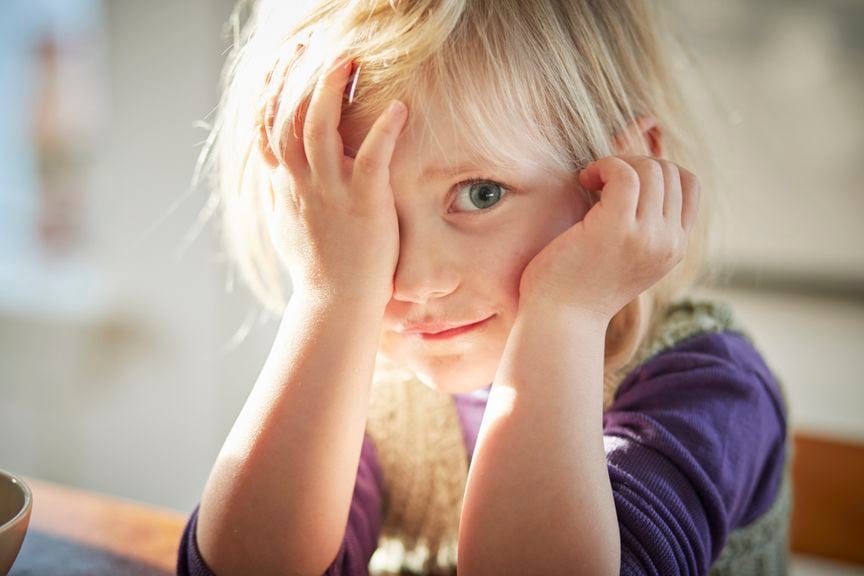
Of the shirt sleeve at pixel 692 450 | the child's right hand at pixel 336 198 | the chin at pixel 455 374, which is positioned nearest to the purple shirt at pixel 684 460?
the shirt sleeve at pixel 692 450

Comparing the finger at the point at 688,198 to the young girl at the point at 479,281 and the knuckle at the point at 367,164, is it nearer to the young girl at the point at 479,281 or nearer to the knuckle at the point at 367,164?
the young girl at the point at 479,281

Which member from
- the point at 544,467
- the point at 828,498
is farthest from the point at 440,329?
the point at 828,498

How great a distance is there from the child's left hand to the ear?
8 cm

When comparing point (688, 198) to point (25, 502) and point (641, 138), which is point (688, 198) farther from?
point (25, 502)

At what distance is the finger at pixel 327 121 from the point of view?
1.78 feet

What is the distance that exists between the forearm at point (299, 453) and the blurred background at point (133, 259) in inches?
35.7

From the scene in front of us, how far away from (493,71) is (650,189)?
0.13 meters

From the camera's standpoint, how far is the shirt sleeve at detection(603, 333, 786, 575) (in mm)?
544

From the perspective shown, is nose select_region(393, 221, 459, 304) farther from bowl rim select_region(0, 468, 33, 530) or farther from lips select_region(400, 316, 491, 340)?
bowl rim select_region(0, 468, 33, 530)

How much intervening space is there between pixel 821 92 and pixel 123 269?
1.41 m

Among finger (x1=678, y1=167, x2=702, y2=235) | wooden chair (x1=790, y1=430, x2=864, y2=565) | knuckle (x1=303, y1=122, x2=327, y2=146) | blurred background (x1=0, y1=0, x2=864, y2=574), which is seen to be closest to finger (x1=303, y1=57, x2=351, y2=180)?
knuckle (x1=303, y1=122, x2=327, y2=146)

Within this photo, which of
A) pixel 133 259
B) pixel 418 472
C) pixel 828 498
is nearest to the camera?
pixel 418 472

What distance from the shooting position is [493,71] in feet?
1.80

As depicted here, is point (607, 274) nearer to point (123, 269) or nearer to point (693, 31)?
point (693, 31)
